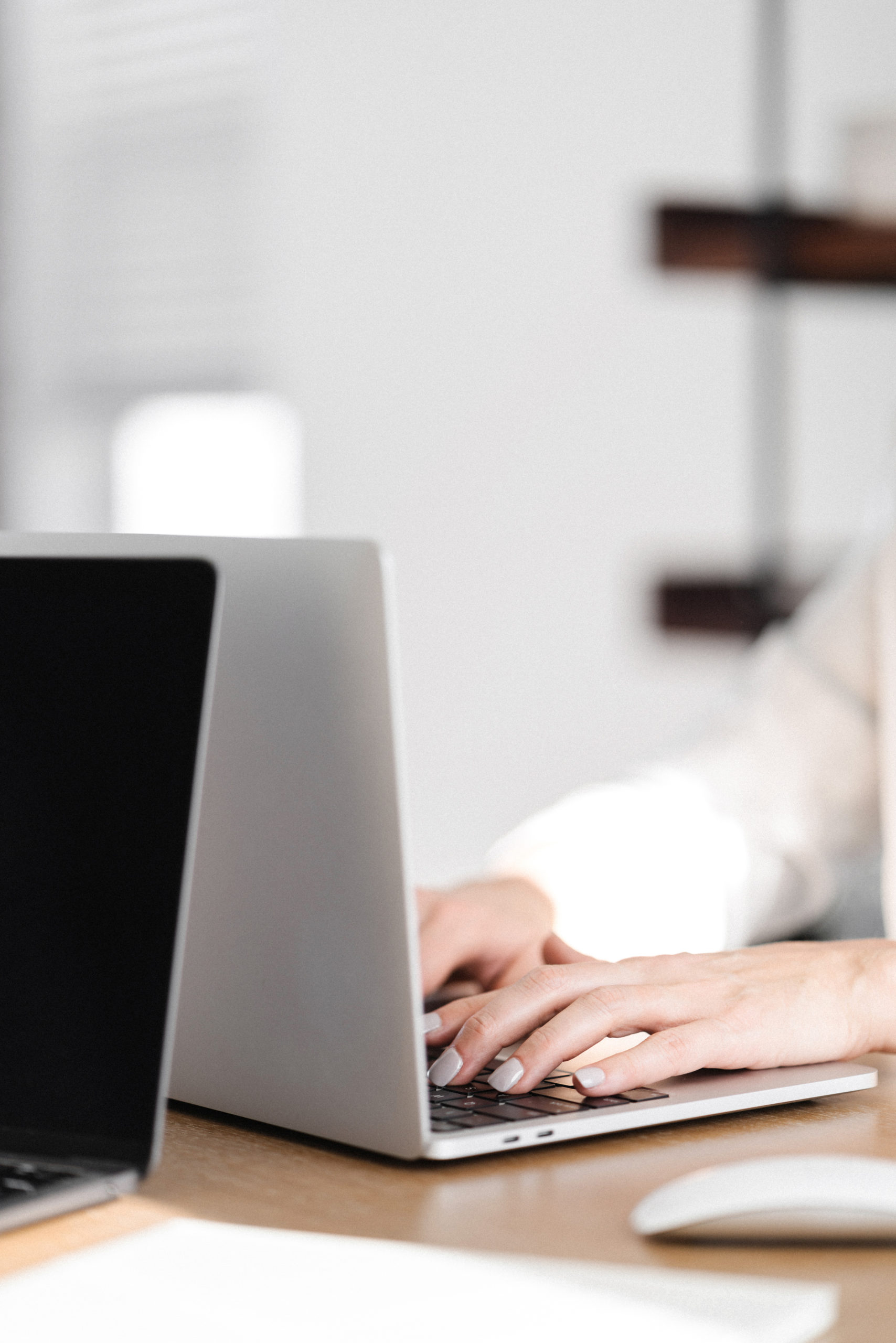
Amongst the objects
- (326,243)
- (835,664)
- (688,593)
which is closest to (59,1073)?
(835,664)

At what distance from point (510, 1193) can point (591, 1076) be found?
3.7 inches

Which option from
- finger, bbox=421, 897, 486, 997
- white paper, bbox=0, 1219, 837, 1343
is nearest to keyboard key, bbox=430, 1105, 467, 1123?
white paper, bbox=0, 1219, 837, 1343

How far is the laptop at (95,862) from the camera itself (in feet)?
2.00

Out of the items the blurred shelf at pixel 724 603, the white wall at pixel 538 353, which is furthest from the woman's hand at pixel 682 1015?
the white wall at pixel 538 353

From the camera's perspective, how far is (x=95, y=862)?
632 mm

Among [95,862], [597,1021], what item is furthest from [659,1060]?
[95,862]

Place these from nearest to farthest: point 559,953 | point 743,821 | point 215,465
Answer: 1. point 559,953
2. point 743,821
3. point 215,465

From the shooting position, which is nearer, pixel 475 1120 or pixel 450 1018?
pixel 475 1120

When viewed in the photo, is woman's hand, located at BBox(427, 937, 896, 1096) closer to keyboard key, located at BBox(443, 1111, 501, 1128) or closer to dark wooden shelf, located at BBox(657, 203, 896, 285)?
keyboard key, located at BBox(443, 1111, 501, 1128)

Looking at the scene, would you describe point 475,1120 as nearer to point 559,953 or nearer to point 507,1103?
point 507,1103

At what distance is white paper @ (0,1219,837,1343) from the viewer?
0.50m

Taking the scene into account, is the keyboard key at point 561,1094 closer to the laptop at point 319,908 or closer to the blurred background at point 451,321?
the laptop at point 319,908

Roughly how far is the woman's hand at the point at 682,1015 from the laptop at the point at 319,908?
0.01 meters

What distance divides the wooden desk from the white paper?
19mm
